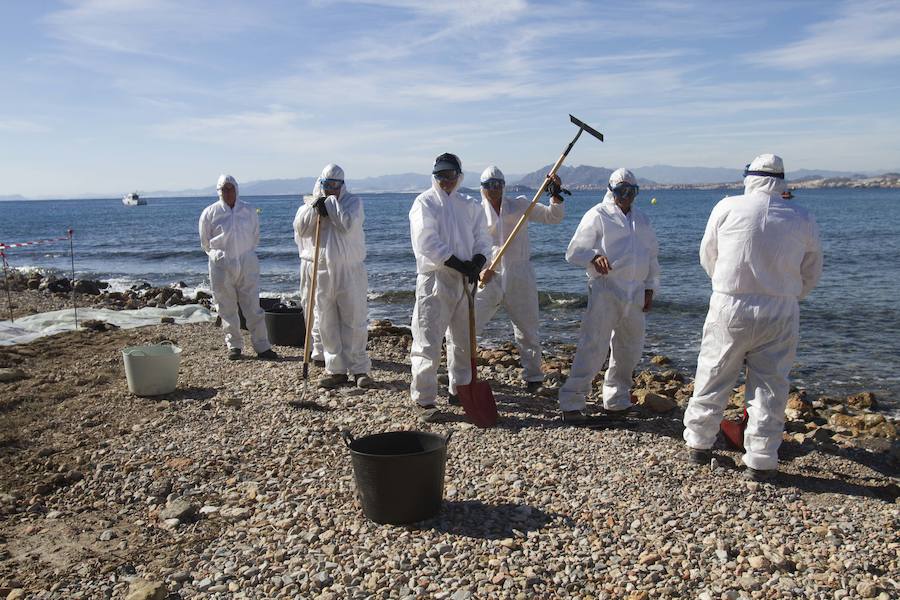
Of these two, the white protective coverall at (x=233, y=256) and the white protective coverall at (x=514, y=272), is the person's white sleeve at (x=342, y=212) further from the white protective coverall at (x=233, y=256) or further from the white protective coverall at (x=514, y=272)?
the white protective coverall at (x=233, y=256)

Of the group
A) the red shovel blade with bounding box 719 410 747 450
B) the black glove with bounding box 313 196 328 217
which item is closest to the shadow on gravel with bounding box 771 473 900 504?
the red shovel blade with bounding box 719 410 747 450

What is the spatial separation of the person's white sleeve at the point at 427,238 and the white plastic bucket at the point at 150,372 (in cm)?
321

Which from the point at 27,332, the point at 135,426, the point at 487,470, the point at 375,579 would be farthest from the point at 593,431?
the point at 27,332

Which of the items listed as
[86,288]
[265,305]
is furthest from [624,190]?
[86,288]

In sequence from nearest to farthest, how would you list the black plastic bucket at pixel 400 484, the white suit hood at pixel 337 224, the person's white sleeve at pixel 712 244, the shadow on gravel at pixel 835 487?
the black plastic bucket at pixel 400 484 → the shadow on gravel at pixel 835 487 → the person's white sleeve at pixel 712 244 → the white suit hood at pixel 337 224

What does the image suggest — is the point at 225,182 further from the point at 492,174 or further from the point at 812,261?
the point at 812,261

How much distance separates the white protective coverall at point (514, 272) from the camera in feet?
23.9

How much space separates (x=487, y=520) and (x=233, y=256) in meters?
5.59

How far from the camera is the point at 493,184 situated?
7160 mm

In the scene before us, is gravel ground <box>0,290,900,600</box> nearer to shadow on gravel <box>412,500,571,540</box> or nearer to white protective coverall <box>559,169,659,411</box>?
shadow on gravel <box>412,500,571,540</box>

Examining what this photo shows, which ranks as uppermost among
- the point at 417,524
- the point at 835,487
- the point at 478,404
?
the point at 478,404

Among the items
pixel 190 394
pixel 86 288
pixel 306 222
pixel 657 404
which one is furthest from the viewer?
pixel 86 288

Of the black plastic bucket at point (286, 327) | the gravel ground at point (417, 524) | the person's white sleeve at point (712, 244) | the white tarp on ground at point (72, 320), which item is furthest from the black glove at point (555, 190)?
the white tarp on ground at point (72, 320)

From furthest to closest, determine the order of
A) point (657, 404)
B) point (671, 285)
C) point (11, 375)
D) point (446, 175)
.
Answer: point (671, 285)
point (11, 375)
point (657, 404)
point (446, 175)
